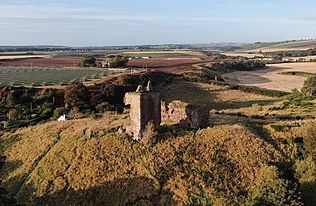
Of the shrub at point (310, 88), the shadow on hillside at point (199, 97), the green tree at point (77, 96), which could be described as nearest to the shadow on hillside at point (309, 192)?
the green tree at point (77, 96)

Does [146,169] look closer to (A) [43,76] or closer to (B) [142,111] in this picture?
(B) [142,111]

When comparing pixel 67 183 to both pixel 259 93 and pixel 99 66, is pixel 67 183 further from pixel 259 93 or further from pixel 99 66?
pixel 99 66

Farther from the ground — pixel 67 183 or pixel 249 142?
pixel 249 142

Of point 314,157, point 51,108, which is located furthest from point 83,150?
point 51,108

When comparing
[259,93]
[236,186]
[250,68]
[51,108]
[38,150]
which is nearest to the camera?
[236,186]

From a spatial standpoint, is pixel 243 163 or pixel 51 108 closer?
pixel 243 163

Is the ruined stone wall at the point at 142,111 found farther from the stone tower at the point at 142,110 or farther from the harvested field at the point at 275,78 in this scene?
the harvested field at the point at 275,78

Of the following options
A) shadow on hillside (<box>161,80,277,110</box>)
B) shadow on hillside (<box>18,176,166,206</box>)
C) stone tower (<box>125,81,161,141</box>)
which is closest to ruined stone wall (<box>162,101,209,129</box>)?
stone tower (<box>125,81,161,141</box>)

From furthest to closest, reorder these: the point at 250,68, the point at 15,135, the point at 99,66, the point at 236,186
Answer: the point at 250,68
the point at 99,66
the point at 15,135
the point at 236,186
